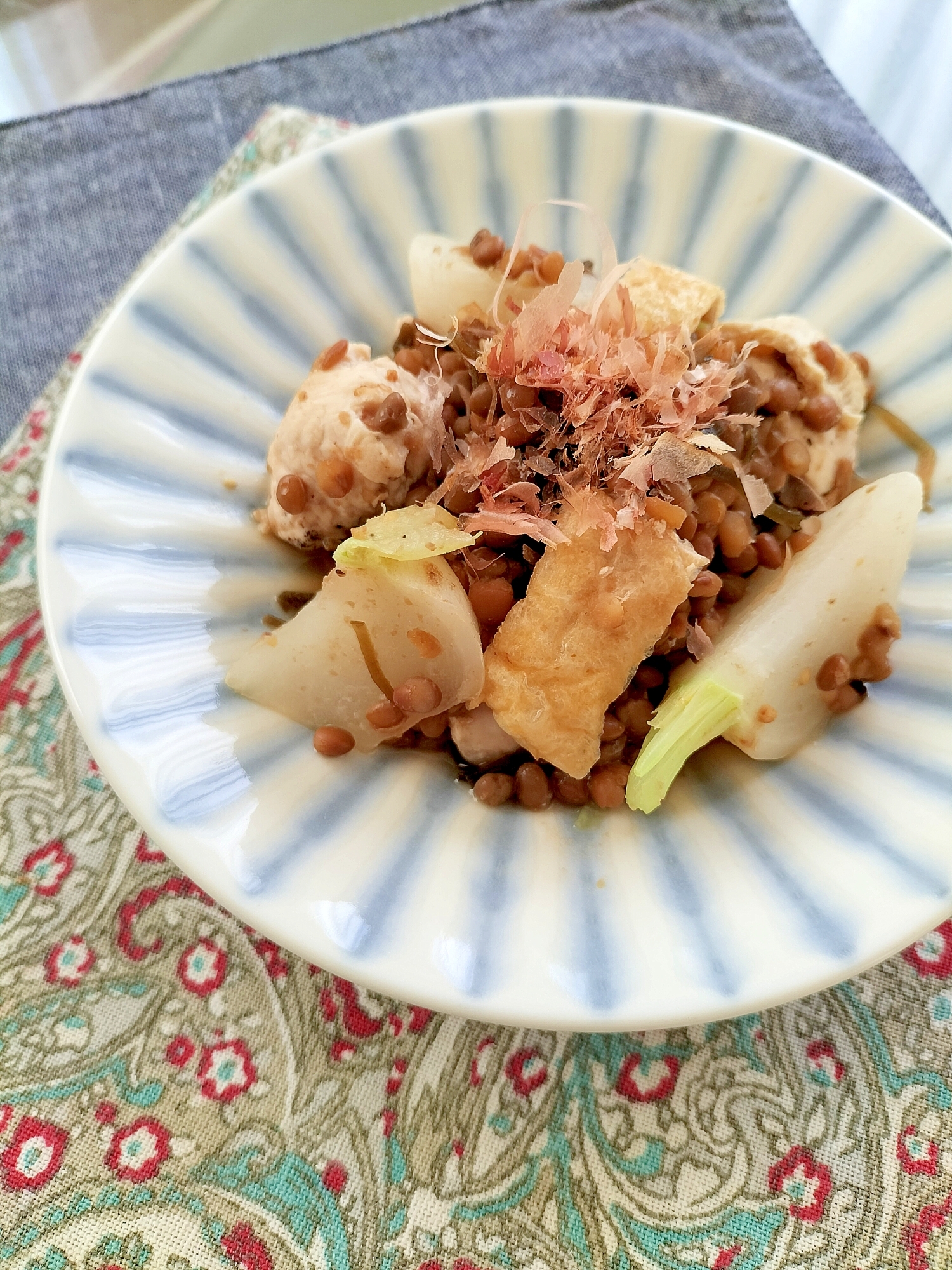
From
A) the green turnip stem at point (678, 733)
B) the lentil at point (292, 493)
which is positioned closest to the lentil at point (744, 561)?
the green turnip stem at point (678, 733)

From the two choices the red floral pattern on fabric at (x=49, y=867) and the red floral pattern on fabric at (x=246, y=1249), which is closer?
the red floral pattern on fabric at (x=246, y=1249)

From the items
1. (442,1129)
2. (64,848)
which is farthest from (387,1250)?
(64,848)

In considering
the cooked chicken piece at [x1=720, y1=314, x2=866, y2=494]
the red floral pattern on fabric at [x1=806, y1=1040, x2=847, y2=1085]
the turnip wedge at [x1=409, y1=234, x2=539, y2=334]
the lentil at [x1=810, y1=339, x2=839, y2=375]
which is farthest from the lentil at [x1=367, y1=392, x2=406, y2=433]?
the red floral pattern on fabric at [x1=806, y1=1040, x2=847, y2=1085]

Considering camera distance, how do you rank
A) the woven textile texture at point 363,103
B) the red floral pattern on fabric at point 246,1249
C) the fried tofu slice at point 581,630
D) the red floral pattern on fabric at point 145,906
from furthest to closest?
1. the woven textile texture at point 363,103
2. the red floral pattern on fabric at point 145,906
3. the fried tofu slice at point 581,630
4. the red floral pattern on fabric at point 246,1249

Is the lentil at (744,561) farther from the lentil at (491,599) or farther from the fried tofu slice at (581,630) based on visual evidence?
the lentil at (491,599)

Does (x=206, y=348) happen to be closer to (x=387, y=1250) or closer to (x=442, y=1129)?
(x=442, y=1129)

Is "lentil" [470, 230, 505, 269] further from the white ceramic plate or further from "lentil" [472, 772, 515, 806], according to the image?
"lentil" [472, 772, 515, 806]

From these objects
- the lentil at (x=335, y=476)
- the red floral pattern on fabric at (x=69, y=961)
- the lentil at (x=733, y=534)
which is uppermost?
the lentil at (x=733, y=534)

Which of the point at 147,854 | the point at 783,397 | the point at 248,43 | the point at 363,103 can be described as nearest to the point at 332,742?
the point at 147,854
